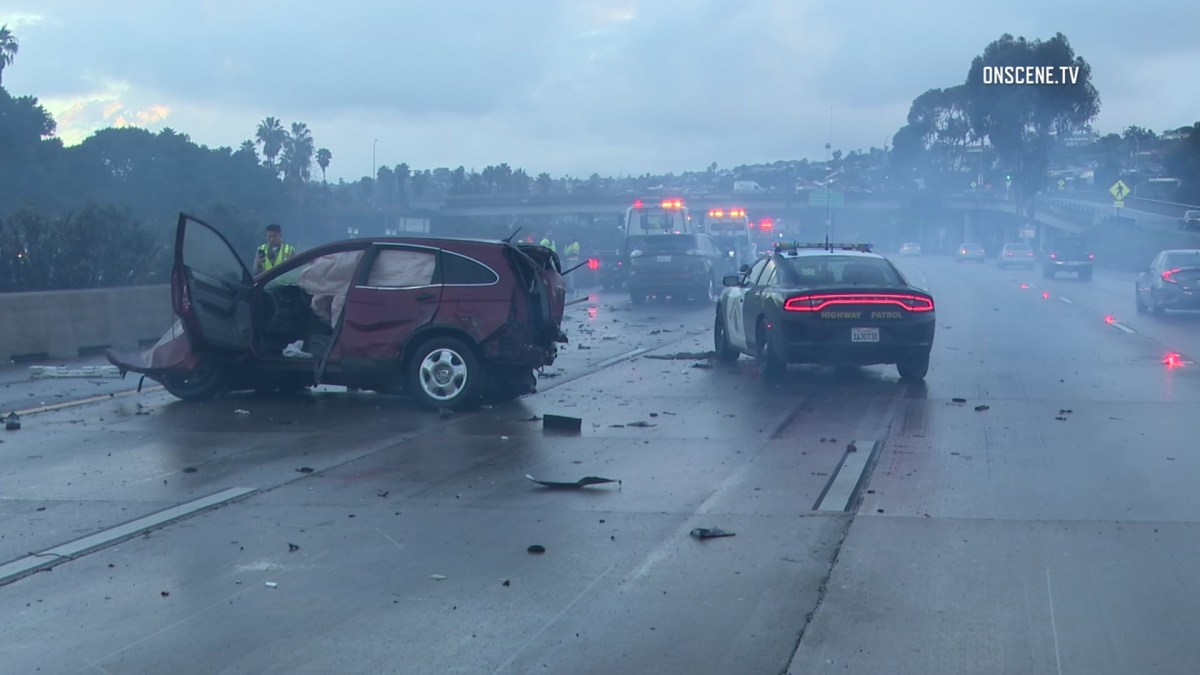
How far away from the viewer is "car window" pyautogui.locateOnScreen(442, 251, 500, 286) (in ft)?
44.7

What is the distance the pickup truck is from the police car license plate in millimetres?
41572

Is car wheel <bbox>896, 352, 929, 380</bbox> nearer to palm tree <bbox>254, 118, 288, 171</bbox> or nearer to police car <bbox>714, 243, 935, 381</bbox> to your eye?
police car <bbox>714, 243, 935, 381</bbox>

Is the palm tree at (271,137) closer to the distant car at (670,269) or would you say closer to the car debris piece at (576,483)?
the distant car at (670,269)

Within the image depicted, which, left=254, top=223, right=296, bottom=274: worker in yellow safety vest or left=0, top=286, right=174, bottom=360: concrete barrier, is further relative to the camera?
left=0, top=286, right=174, bottom=360: concrete barrier

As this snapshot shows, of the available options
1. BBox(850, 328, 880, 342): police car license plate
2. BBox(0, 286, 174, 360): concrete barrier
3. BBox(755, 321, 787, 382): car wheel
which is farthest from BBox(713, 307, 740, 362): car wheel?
BBox(0, 286, 174, 360): concrete barrier

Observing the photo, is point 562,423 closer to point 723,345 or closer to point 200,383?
point 200,383

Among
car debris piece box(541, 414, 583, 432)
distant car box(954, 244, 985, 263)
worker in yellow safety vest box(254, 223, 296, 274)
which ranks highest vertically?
worker in yellow safety vest box(254, 223, 296, 274)

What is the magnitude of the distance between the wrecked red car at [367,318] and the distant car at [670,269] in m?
20.8

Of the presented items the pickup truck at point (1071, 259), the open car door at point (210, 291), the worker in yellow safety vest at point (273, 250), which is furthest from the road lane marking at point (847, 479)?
the pickup truck at point (1071, 259)

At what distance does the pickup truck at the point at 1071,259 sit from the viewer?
53.5m

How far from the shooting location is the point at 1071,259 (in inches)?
2115

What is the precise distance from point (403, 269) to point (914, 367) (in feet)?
20.8

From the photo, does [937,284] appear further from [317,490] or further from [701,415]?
[317,490]

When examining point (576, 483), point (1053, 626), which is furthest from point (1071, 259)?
point (1053, 626)
